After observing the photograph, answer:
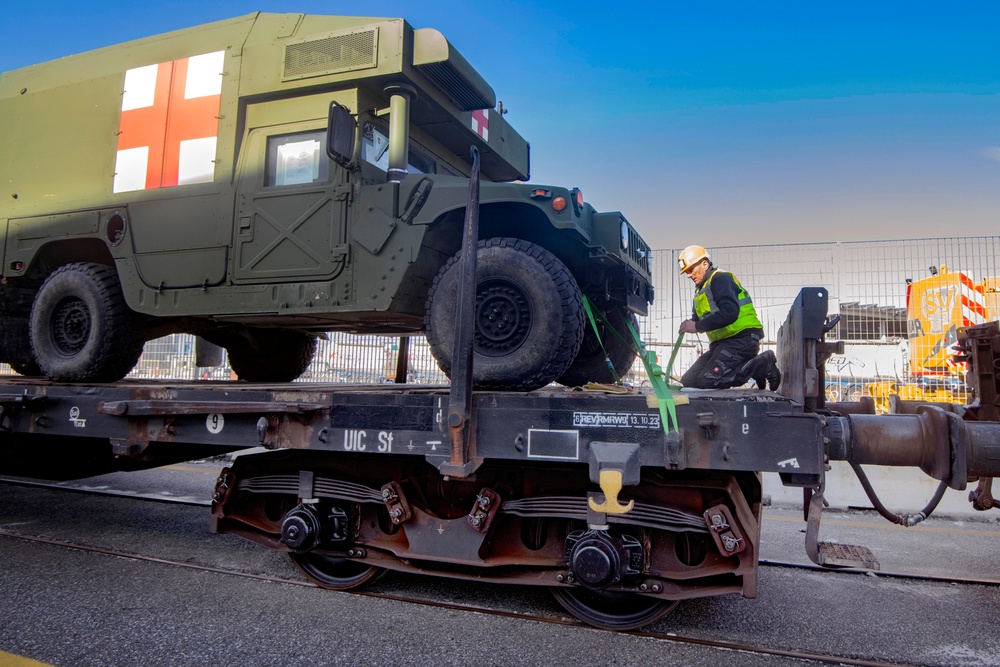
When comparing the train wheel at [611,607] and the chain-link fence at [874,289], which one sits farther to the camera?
the chain-link fence at [874,289]

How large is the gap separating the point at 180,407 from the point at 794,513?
5933 millimetres

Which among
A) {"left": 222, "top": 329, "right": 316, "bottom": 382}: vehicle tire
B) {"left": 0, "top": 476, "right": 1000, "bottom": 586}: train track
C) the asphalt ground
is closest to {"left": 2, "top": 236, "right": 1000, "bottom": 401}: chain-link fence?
{"left": 222, "top": 329, "right": 316, "bottom": 382}: vehicle tire

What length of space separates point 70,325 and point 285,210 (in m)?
2.13

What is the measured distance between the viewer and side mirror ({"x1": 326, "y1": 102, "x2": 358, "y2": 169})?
162 inches

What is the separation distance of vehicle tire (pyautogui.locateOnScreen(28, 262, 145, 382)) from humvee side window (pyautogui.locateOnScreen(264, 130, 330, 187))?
155 centimetres

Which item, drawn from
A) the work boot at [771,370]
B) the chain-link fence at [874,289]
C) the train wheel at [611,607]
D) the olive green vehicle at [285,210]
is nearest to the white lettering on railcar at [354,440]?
the olive green vehicle at [285,210]

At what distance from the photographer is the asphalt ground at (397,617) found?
3.27 meters

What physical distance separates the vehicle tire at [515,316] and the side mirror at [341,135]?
996 millimetres

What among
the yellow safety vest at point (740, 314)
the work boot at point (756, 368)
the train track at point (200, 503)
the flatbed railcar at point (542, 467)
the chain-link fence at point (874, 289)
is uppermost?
the chain-link fence at point (874, 289)

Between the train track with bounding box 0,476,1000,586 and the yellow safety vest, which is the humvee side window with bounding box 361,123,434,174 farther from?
the train track with bounding box 0,476,1000,586

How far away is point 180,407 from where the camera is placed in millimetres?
4016

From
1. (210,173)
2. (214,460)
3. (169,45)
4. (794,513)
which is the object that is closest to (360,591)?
(210,173)

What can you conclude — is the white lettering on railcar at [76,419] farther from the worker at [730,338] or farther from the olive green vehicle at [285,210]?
the worker at [730,338]

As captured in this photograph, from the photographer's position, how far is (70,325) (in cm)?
526
